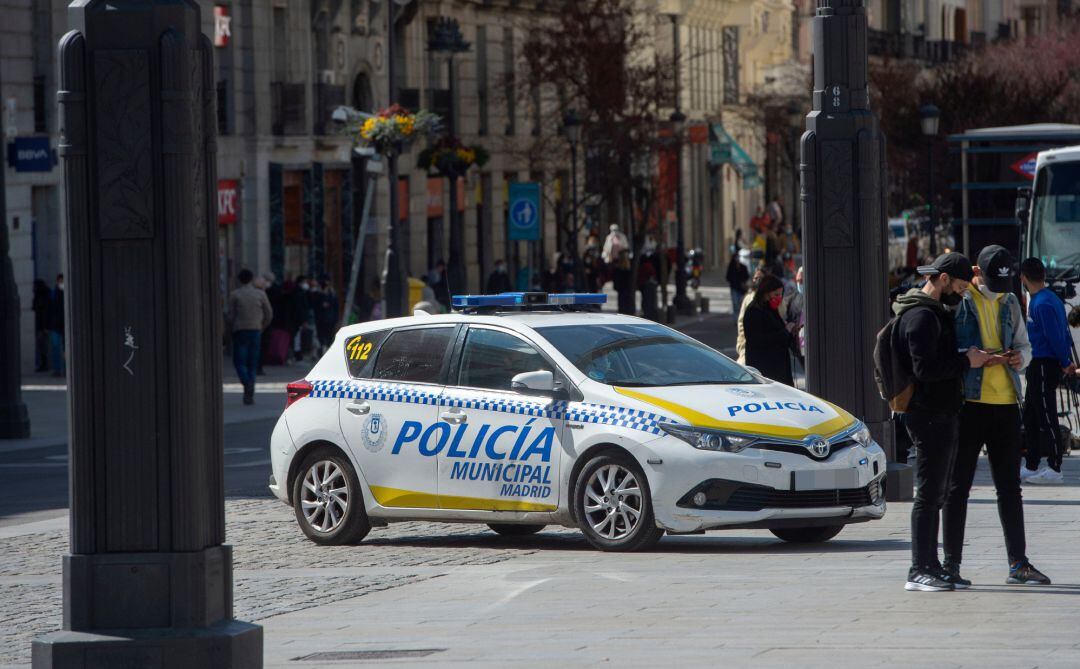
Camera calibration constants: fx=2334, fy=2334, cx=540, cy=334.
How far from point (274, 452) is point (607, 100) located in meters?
39.0

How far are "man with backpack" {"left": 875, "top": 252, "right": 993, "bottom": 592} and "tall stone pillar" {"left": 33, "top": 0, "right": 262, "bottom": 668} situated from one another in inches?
157

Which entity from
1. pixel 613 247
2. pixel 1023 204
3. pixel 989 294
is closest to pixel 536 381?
pixel 989 294

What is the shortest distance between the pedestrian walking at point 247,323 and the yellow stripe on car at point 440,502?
49.1ft

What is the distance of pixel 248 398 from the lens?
97.7 feet

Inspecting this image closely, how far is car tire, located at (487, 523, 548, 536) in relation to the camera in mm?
15000

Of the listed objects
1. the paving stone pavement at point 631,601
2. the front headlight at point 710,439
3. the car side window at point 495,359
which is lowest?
the paving stone pavement at point 631,601

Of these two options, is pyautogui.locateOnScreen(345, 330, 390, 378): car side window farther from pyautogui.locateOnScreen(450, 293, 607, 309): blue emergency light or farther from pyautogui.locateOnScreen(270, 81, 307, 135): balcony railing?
pyautogui.locateOnScreen(270, 81, 307, 135): balcony railing

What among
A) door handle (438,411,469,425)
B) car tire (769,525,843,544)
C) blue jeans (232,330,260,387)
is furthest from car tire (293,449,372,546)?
blue jeans (232,330,260,387)

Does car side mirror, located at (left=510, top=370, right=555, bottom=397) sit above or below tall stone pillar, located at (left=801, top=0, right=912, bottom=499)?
below

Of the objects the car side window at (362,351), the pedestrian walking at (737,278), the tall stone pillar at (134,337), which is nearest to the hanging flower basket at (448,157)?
the pedestrian walking at (737,278)

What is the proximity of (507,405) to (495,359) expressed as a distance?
377mm

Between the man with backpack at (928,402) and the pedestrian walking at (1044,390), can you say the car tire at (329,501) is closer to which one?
the man with backpack at (928,402)

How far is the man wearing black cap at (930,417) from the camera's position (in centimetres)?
1113

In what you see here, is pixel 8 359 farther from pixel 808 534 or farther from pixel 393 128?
pixel 808 534
